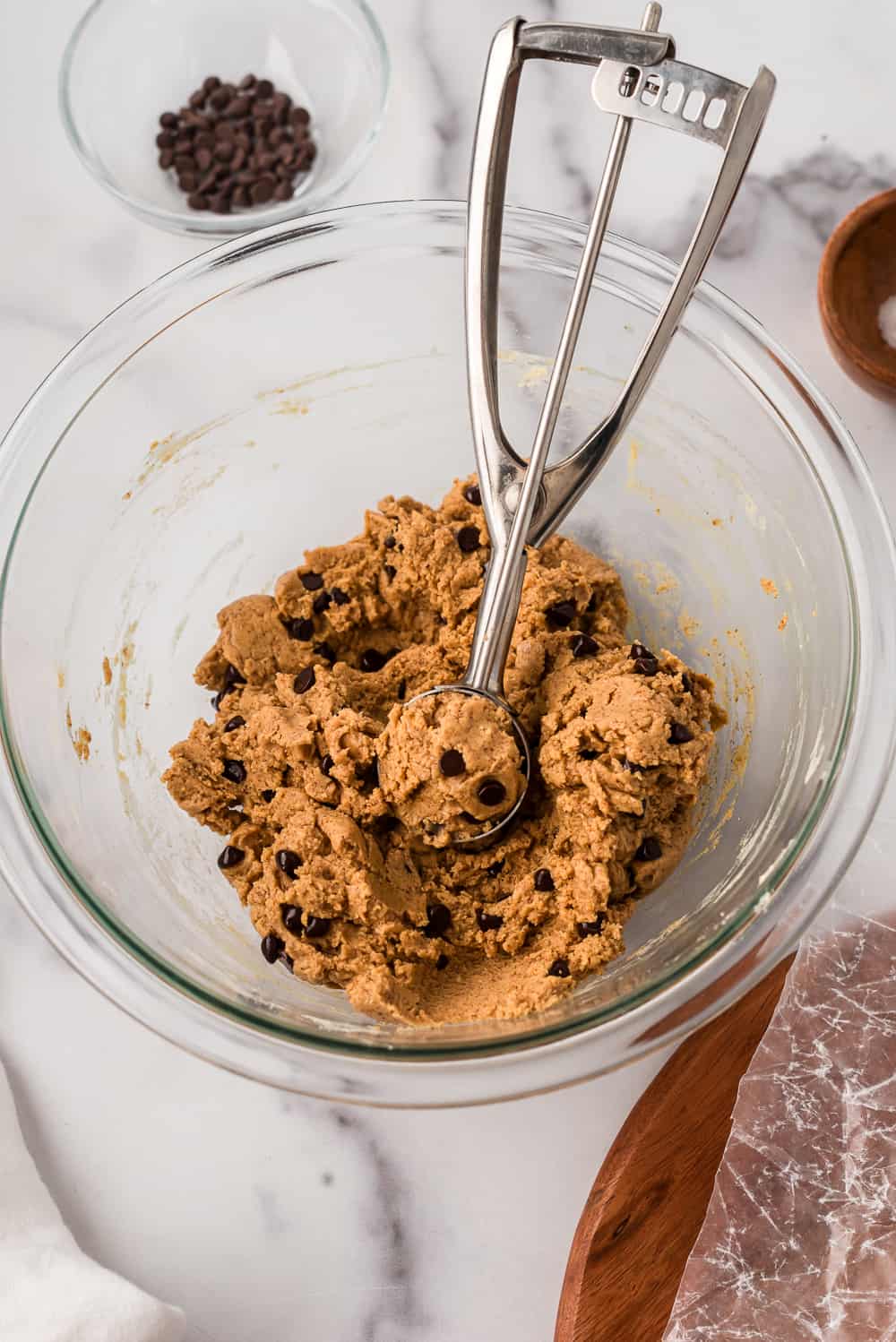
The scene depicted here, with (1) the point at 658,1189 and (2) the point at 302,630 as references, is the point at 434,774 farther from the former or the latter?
(1) the point at 658,1189

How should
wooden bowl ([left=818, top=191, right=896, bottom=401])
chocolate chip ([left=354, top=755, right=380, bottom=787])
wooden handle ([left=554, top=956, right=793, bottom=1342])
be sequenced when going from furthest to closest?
wooden bowl ([left=818, top=191, right=896, bottom=401]), wooden handle ([left=554, top=956, right=793, bottom=1342]), chocolate chip ([left=354, top=755, right=380, bottom=787])

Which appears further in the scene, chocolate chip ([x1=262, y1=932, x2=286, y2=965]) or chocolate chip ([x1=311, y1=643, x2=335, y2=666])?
chocolate chip ([x1=311, y1=643, x2=335, y2=666])

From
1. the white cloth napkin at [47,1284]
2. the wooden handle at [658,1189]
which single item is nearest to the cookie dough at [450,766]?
the wooden handle at [658,1189]

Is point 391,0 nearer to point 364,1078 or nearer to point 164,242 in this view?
point 164,242

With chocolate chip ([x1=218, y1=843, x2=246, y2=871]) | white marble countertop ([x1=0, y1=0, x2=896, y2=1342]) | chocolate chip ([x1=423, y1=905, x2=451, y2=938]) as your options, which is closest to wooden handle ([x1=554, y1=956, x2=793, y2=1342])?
white marble countertop ([x1=0, y1=0, x2=896, y2=1342])

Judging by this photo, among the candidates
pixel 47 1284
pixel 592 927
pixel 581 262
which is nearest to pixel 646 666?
pixel 592 927

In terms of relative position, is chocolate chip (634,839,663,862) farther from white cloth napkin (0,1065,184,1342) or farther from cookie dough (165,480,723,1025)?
white cloth napkin (0,1065,184,1342)
